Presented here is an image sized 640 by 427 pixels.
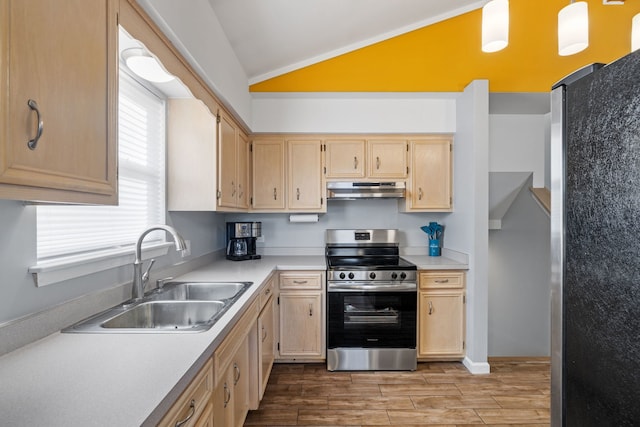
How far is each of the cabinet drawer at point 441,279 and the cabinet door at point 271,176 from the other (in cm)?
153

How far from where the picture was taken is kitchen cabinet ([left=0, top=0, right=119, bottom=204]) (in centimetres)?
72

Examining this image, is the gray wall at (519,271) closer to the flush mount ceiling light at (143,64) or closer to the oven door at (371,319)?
the oven door at (371,319)

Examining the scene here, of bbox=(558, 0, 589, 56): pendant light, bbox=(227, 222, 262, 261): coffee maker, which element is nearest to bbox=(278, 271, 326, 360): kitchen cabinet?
bbox=(227, 222, 262, 261): coffee maker

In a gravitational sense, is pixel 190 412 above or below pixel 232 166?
below

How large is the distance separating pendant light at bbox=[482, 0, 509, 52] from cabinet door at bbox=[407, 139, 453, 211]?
176cm

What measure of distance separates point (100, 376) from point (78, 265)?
66 cm

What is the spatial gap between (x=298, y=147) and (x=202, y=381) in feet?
8.23

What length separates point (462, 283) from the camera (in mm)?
3016

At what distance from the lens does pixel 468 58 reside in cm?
309

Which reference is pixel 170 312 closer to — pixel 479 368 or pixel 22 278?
pixel 22 278

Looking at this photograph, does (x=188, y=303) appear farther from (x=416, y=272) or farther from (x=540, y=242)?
(x=540, y=242)

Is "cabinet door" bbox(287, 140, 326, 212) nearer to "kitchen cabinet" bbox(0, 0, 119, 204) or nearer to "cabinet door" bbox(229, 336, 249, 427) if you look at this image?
"cabinet door" bbox(229, 336, 249, 427)

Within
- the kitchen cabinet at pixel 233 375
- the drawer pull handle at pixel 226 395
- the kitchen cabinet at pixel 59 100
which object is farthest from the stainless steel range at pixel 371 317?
the kitchen cabinet at pixel 59 100

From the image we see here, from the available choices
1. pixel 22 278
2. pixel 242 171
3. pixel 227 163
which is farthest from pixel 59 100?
pixel 242 171
